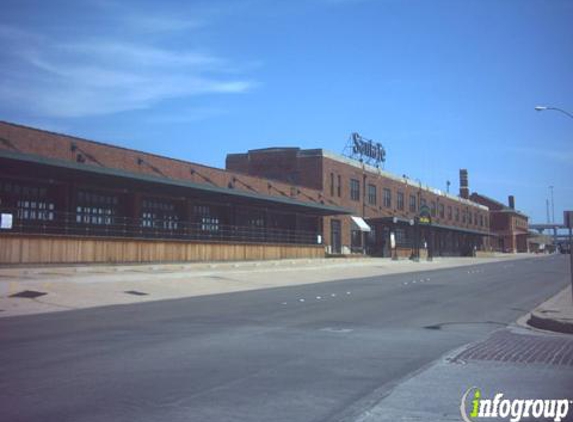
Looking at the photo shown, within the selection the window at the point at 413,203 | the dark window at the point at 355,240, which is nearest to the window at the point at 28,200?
the dark window at the point at 355,240

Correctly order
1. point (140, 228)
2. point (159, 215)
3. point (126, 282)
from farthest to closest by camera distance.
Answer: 1. point (159, 215)
2. point (140, 228)
3. point (126, 282)

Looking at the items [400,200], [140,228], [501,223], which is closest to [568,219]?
[140,228]

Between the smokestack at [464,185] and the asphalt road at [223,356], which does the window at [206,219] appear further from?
the smokestack at [464,185]

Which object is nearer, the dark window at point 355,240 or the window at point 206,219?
the window at point 206,219

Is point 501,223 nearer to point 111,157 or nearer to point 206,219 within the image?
point 206,219

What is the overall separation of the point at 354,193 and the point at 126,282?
4229 centimetres

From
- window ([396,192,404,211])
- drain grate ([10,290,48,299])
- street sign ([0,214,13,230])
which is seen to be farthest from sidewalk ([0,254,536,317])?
window ([396,192,404,211])

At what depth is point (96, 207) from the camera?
3375 centimetres

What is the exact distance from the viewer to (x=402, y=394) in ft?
23.7

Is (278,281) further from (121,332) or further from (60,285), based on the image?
(121,332)

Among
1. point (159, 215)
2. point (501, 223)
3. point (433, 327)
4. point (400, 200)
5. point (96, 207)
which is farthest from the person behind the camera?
point (501, 223)

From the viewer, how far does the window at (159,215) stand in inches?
1454

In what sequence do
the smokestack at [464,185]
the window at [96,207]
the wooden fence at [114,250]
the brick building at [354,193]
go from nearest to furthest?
the wooden fence at [114,250] → the window at [96,207] → the brick building at [354,193] → the smokestack at [464,185]

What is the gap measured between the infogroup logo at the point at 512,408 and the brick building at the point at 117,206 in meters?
22.7
